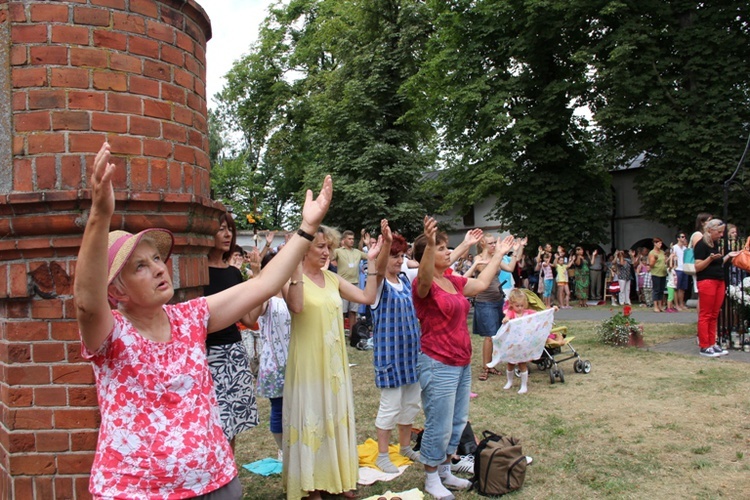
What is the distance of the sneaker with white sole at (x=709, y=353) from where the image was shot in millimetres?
→ 8781

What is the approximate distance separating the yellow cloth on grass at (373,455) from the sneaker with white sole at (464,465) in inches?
15.5

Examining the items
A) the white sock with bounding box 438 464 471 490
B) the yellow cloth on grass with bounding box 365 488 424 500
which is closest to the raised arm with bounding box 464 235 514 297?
the white sock with bounding box 438 464 471 490

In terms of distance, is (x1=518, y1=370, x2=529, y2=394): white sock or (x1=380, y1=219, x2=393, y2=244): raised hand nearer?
(x1=380, y1=219, x2=393, y2=244): raised hand

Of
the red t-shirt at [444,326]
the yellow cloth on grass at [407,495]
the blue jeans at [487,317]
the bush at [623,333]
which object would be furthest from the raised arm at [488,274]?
the bush at [623,333]

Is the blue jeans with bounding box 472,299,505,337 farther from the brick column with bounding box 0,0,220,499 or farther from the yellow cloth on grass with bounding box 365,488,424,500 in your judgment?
the brick column with bounding box 0,0,220,499

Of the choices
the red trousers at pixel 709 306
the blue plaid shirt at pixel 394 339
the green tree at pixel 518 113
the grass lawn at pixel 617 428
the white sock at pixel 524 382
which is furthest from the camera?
the green tree at pixel 518 113

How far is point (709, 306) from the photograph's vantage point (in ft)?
28.5

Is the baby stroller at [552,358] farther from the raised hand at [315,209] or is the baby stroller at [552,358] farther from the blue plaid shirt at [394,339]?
the raised hand at [315,209]

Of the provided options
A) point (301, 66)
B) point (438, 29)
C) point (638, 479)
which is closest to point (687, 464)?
point (638, 479)

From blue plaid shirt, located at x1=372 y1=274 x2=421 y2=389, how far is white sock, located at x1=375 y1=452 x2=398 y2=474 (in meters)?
0.62

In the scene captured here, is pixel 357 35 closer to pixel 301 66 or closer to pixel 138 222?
pixel 301 66

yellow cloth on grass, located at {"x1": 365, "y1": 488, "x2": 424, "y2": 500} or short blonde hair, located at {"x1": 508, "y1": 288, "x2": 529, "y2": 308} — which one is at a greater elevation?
short blonde hair, located at {"x1": 508, "y1": 288, "x2": 529, "y2": 308}

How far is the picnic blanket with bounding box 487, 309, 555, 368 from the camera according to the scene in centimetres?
700

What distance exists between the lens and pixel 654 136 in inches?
734
